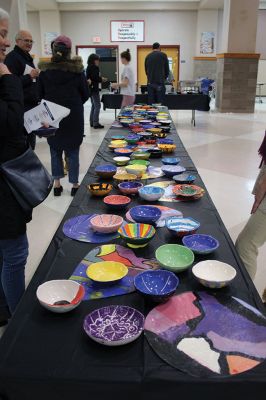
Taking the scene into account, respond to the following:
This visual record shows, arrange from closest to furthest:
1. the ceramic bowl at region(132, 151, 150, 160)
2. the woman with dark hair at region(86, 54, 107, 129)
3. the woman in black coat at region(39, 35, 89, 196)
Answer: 1. the ceramic bowl at region(132, 151, 150, 160)
2. the woman in black coat at region(39, 35, 89, 196)
3. the woman with dark hair at region(86, 54, 107, 129)

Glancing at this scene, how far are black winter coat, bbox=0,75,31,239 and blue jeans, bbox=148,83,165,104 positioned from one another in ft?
18.6

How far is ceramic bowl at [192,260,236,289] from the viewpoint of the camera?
0.98m

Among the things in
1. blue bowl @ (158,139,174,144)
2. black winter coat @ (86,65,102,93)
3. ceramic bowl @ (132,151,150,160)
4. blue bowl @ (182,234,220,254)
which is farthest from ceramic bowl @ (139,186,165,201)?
black winter coat @ (86,65,102,93)

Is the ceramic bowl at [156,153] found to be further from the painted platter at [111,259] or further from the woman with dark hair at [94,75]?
the woman with dark hair at [94,75]

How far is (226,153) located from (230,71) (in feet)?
15.5

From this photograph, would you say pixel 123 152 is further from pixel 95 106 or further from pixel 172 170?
pixel 95 106

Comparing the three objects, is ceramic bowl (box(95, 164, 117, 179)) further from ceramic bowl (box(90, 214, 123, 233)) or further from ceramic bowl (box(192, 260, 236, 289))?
ceramic bowl (box(192, 260, 236, 289))

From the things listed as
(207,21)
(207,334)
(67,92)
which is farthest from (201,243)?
(207,21)

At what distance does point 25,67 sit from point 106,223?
2104mm

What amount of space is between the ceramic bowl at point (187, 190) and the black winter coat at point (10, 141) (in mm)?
645

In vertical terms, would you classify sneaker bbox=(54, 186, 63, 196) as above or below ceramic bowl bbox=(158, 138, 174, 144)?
below

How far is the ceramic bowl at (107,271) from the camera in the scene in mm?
1021

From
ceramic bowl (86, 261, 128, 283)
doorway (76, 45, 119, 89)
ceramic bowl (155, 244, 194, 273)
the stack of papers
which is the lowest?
ceramic bowl (86, 261, 128, 283)

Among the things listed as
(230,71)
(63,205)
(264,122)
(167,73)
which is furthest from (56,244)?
(230,71)
